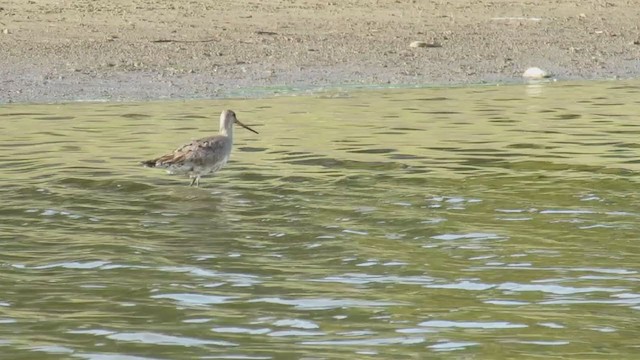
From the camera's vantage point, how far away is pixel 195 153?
11109 mm

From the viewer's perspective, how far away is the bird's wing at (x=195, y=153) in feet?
36.4

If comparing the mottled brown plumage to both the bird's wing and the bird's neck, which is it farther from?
the bird's neck

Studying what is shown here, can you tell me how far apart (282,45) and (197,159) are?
7.42m

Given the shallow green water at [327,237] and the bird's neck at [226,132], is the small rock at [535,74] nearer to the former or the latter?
the shallow green water at [327,237]

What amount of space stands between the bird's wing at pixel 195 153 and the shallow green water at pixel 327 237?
0.61 feet

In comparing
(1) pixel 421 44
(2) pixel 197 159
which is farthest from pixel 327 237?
(1) pixel 421 44

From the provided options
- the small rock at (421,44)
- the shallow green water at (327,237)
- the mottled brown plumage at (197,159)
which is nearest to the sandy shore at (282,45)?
the small rock at (421,44)

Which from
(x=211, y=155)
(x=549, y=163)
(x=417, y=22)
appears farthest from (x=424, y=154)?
(x=417, y=22)

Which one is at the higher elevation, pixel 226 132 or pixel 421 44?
pixel 421 44

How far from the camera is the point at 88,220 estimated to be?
30.2 feet

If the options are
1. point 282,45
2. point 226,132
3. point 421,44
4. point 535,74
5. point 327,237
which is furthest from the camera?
point 421,44

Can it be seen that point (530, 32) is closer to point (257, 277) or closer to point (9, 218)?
point (9, 218)

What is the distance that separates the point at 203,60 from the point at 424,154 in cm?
602

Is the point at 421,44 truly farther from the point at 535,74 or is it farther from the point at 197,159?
the point at 197,159
